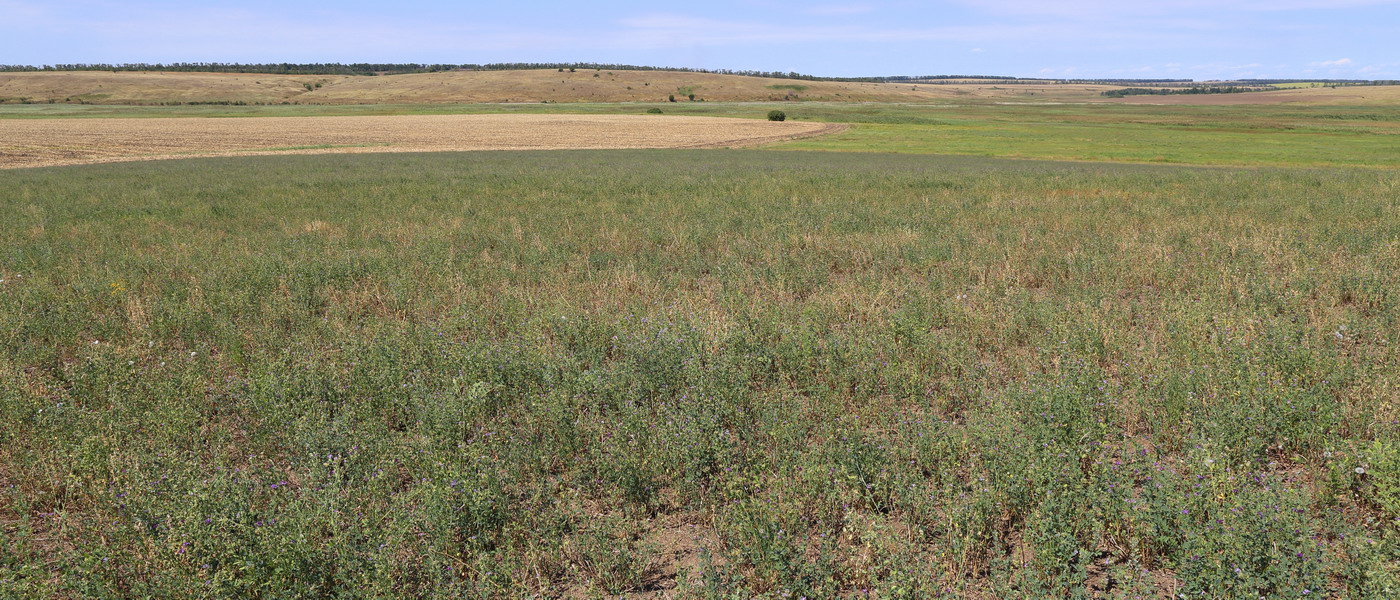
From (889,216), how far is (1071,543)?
12470 millimetres

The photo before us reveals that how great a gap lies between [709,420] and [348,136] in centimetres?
6535

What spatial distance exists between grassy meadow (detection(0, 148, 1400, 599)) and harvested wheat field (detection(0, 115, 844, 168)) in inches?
1552

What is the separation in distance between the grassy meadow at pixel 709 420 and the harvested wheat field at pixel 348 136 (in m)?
39.4

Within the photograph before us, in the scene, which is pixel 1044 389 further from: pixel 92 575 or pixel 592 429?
pixel 92 575

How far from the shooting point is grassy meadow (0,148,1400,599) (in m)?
3.87

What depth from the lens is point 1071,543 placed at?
12.1 feet

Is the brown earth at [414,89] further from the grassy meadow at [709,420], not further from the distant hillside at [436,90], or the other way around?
the grassy meadow at [709,420]

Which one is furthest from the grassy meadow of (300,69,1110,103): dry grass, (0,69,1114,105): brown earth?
(300,69,1110,103): dry grass

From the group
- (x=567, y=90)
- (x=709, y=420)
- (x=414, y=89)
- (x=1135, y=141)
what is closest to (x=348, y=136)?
(x=1135, y=141)

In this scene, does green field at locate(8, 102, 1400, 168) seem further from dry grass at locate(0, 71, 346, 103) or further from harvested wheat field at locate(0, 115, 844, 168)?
dry grass at locate(0, 71, 346, 103)

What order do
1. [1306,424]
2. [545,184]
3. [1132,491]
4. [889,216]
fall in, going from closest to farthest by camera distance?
[1132,491] → [1306,424] → [889,216] → [545,184]

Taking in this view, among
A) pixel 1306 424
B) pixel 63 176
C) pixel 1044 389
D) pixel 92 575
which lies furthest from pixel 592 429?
pixel 63 176

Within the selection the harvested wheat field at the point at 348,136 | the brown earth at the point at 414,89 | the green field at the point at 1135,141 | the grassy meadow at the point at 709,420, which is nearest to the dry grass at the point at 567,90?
the brown earth at the point at 414,89

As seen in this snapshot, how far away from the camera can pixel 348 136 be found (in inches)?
2434
